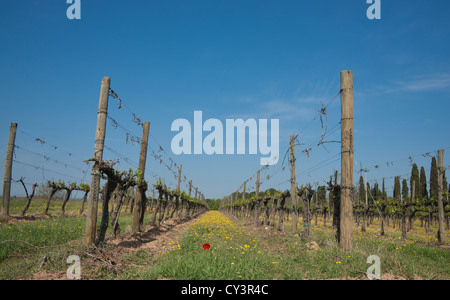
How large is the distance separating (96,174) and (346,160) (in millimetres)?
8525

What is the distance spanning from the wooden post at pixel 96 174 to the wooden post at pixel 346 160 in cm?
827

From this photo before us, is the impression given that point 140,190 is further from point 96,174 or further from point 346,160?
point 346,160

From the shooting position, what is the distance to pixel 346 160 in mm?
8906

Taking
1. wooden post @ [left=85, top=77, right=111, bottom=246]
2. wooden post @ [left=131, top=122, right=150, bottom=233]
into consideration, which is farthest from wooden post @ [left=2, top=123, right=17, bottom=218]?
wooden post @ [left=85, top=77, right=111, bottom=246]

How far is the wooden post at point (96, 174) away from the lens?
8641 mm

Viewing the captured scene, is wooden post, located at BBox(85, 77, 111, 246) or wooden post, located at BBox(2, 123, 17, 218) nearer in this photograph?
wooden post, located at BBox(85, 77, 111, 246)

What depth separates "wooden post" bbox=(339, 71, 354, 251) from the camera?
8578 mm

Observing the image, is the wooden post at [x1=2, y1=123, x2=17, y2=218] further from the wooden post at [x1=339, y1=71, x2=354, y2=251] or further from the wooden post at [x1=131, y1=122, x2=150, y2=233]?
the wooden post at [x1=339, y1=71, x2=354, y2=251]

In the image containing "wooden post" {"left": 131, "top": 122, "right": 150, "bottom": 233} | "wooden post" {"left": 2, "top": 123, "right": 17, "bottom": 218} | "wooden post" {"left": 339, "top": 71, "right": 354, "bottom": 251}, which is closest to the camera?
"wooden post" {"left": 339, "top": 71, "right": 354, "bottom": 251}

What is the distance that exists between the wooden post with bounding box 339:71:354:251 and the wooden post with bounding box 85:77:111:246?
27.1ft

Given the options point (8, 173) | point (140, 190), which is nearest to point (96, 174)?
point (140, 190)

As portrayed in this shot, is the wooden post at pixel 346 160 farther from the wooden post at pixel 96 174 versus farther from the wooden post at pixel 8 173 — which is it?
the wooden post at pixel 8 173

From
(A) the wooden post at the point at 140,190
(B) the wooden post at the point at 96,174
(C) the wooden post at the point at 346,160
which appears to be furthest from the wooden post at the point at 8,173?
(C) the wooden post at the point at 346,160
